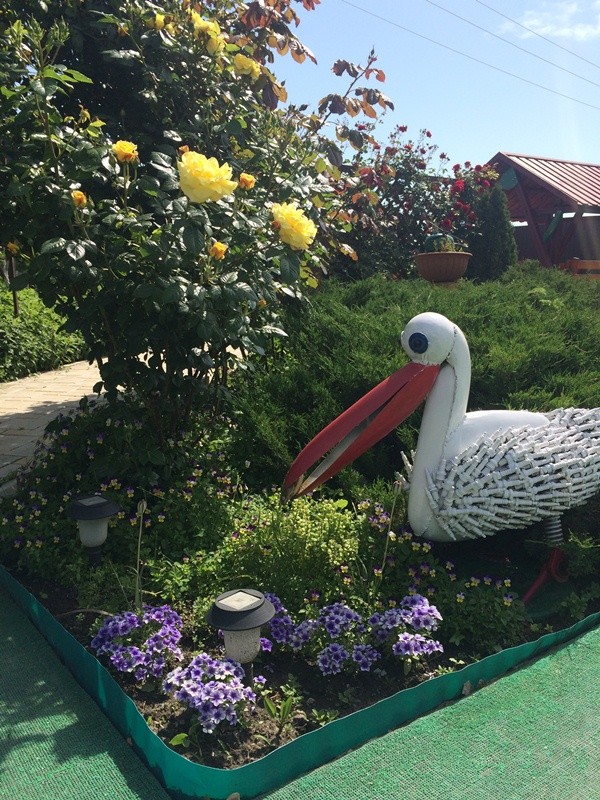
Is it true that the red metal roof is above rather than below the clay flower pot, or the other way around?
above

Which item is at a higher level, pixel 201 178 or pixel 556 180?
pixel 556 180

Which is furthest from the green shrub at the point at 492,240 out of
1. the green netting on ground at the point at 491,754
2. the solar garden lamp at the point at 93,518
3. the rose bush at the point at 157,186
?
the green netting on ground at the point at 491,754

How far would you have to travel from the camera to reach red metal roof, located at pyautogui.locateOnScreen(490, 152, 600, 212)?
1198cm

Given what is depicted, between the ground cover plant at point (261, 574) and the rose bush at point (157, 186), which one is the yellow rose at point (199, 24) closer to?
the rose bush at point (157, 186)

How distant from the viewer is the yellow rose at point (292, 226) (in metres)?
2.92

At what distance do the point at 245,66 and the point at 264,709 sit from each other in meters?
3.39

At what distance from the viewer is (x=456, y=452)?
119 inches

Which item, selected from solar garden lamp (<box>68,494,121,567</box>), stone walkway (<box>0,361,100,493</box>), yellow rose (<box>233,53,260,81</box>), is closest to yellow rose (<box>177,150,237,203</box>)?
solar garden lamp (<box>68,494,121,567</box>)

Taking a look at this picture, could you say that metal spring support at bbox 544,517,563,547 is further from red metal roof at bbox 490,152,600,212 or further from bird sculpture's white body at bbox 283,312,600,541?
red metal roof at bbox 490,152,600,212

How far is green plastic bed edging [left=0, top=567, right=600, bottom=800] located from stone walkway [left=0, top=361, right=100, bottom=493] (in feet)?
7.22

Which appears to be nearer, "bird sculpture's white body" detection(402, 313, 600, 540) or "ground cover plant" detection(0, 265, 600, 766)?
"ground cover plant" detection(0, 265, 600, 766)

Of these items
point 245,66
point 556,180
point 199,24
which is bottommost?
point 245,66

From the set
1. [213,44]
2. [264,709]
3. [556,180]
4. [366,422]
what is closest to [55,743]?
[264,709]

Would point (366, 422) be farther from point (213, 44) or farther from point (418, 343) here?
point (213, 44)
